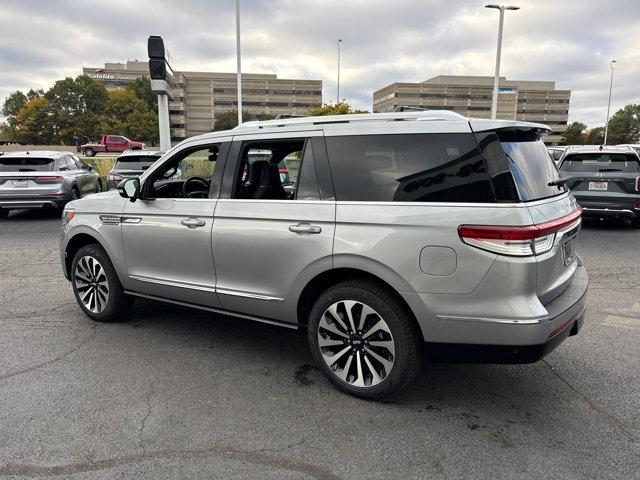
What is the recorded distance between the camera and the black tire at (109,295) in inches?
182

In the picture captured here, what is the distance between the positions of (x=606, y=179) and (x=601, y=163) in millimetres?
429

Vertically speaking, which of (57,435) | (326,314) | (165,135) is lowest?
(57,435)

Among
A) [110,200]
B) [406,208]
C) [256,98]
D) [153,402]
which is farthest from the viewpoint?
[256,98]

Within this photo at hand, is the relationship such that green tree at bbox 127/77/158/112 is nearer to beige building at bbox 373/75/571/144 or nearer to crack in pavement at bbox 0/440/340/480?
beige building at bbox 373/75/571/144

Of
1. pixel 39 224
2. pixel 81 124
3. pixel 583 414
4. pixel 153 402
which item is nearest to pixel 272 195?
pixel 153 402

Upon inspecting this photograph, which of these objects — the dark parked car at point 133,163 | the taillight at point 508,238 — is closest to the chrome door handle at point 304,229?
the taillight at point 508,238

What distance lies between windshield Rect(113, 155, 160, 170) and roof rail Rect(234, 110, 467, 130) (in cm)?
1103

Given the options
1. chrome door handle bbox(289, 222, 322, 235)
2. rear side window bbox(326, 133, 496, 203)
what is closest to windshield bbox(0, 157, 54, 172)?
chrome door handle bbox(289, 222, 322, 235)

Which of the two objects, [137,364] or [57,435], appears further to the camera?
[137,364]

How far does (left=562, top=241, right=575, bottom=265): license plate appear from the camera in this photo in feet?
10.2

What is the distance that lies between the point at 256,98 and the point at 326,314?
12001 centimetres

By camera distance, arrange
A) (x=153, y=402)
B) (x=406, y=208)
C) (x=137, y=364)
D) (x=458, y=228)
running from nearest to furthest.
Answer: (x=458, y=228) < (x=406, y=208) < (x=153, y=402) < (x=137, y=364)

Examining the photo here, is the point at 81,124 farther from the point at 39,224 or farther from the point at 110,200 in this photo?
the point at 110,200

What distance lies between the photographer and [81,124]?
250 ft
